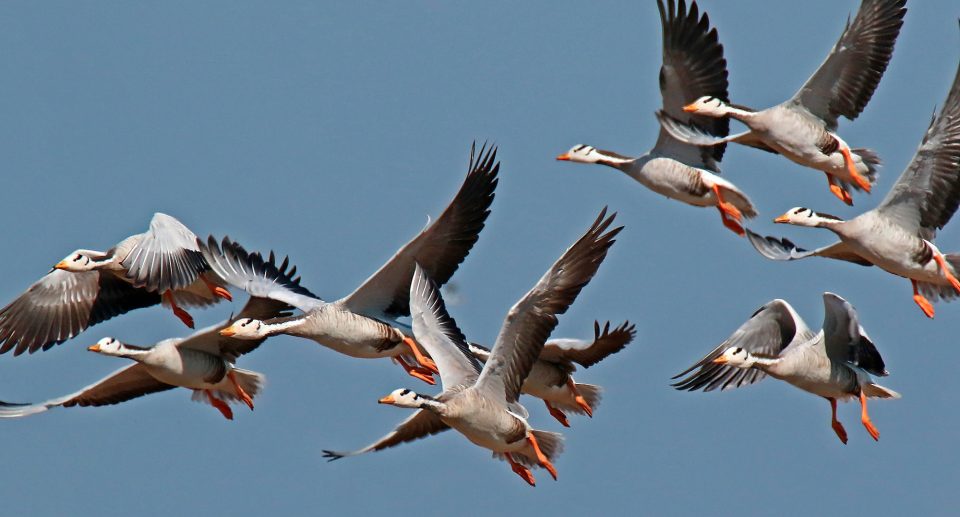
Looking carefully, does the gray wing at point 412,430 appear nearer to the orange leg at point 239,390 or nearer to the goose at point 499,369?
the goose at point 499,369

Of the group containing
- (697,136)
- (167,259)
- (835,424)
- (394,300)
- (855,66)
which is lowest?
(835,424)

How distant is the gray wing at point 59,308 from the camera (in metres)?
19.2

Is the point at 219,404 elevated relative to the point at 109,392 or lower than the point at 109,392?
lower

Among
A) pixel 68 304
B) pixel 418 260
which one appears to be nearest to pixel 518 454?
pixel 418 260

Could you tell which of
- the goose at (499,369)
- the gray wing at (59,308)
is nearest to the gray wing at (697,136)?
the goose at (499,369)

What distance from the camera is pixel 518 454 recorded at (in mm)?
16062

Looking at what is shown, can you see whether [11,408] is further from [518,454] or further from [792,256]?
[792,256]

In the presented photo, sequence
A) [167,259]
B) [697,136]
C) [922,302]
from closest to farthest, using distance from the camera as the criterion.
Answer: [922,302]
[167,259]
[697,136]

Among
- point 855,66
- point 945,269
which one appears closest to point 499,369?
point 945,269

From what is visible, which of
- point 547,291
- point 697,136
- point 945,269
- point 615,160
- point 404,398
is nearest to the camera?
point 547,291

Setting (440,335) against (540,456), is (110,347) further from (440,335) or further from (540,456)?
(540,456)

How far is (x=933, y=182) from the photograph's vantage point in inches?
643

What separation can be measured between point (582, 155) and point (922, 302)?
4086 millimetres

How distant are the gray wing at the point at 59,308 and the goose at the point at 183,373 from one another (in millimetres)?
939
